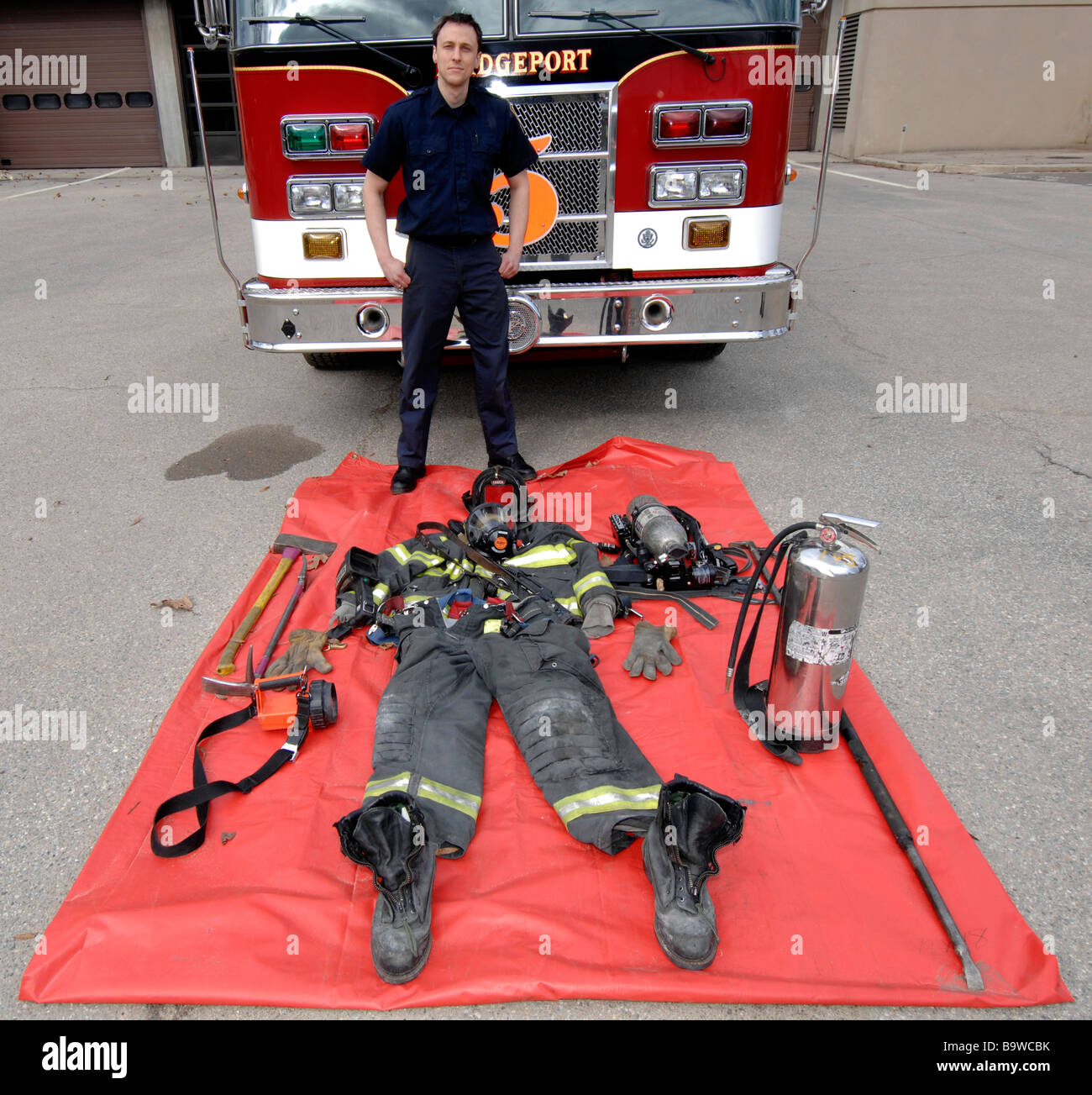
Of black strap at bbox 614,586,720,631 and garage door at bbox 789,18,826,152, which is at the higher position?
garage door at bbox 789,18,826,152

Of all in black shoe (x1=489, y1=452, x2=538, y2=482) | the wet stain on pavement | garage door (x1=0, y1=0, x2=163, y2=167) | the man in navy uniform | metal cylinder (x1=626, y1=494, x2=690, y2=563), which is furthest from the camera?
garage door (x1=0, y1=0, x2=163, y2=167)

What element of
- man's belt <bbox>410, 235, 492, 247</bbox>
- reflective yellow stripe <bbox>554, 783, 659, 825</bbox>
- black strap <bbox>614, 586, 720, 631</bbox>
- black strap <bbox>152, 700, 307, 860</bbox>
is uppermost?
man's belt <bbox>410, 235, 492, 247</bbox>

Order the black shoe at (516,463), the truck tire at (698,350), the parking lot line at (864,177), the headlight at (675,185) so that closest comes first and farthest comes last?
1. the headlight at (675,185)
2. the black shoe at (516,463)
3. the truck tire at (698,350)
4. the parking lot line at (864,177)

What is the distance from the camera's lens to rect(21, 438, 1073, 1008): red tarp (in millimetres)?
1890

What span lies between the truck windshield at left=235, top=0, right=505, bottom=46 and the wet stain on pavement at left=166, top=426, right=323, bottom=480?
199cm

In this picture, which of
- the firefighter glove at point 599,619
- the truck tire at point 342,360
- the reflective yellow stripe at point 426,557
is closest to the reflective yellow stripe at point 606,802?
the firefighter glove at point 599,619

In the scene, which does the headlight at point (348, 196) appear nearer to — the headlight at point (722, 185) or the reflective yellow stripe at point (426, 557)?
the headlight at point (722, 185)

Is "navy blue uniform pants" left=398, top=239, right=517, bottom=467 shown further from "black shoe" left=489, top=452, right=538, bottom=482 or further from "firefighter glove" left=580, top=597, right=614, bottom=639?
"firefighter glove" left=580, top=597, right=614, bottom=639

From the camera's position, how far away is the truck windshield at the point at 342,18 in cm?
383

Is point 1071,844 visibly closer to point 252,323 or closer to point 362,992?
point 362,992

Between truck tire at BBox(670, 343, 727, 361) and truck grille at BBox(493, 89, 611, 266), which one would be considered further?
truck tire at BBox(670, 343, 727, 361)

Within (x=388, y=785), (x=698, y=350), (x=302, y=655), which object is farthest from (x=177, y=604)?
(x=698, y=350)

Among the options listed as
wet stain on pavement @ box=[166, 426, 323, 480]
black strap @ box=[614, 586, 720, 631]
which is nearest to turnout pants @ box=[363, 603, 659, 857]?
black strap @ box=[614, 586, 720, 631]
